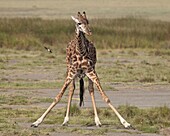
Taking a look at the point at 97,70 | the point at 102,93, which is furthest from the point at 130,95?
the point at 97,70

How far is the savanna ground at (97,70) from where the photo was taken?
1478 cm

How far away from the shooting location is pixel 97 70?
96.1 ft

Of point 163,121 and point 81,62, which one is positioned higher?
point 81,62

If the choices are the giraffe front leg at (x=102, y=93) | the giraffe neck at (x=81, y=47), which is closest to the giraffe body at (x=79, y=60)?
the giraffe neck at (x=81, y=47)

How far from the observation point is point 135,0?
4493 inches

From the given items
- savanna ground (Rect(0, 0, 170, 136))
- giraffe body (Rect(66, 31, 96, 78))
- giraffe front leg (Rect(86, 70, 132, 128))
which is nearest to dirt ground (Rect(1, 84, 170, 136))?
→ savanna ground (Rect(0, 0, 170, 136))

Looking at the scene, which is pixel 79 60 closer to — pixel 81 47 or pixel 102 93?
pixel 81 47

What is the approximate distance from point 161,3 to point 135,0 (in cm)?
923

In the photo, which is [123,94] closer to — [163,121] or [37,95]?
[37,95]

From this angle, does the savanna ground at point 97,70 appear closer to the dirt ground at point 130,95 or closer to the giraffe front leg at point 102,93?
the dirt ground at point 130,95

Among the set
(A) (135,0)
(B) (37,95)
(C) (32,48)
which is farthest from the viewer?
(A) (135,0)

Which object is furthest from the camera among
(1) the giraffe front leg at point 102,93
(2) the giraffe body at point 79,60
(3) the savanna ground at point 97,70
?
(3) the savanna ground at point 97,70

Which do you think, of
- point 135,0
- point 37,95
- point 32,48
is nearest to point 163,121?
point 37,95

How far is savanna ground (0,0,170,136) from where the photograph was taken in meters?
14.8
